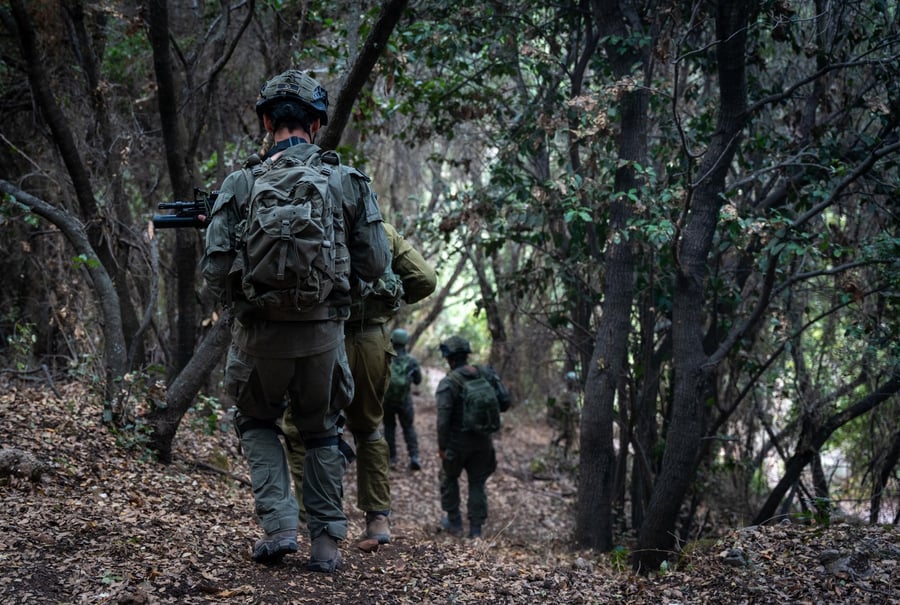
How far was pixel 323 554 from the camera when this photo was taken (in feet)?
12.8

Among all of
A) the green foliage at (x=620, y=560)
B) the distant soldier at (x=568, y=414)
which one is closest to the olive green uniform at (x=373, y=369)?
the green foliage at (x=620, y=560)

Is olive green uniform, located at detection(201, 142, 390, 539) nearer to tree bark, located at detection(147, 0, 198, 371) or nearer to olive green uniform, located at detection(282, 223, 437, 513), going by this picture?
olive green uniform, located at detection(282, 223, 437, 513)

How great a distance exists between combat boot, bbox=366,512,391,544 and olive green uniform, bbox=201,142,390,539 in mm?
852

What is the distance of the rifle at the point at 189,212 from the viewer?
409 centimetres

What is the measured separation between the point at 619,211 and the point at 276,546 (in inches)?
172

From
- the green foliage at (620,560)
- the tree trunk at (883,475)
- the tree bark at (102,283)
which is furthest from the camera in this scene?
the tree trunk at (883,475)

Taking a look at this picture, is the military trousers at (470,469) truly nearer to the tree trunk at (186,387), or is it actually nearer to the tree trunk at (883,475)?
the tree trunk at (186,387)

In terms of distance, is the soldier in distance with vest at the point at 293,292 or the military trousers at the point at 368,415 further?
the military trousers at the point at 368,415

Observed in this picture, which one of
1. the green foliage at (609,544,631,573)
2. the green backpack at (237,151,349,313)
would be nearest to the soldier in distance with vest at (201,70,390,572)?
the green backpack at (237,151,349,313)

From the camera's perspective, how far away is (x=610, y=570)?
5938 millimetres

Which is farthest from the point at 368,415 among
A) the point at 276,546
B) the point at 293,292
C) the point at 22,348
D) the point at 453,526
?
the point at 453,526

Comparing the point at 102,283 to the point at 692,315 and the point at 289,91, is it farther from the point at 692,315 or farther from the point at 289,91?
the point at 692,315

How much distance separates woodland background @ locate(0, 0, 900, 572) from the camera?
5.84m

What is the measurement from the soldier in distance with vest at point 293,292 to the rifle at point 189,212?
392 millimetres
